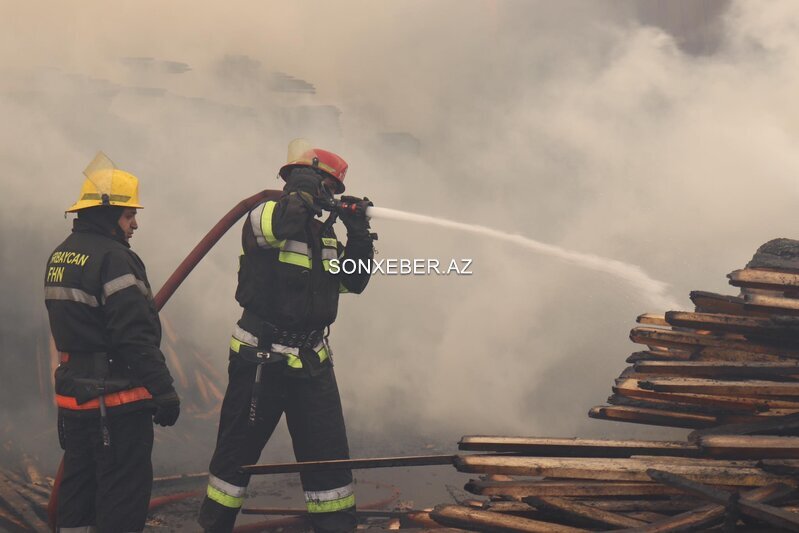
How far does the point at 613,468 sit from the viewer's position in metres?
2.85

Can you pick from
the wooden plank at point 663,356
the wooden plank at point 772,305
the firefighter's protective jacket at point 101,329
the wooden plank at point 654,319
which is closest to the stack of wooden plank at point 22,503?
the firefighter's protective jacket at point 101,329

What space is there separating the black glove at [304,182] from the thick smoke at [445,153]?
9.59 ft

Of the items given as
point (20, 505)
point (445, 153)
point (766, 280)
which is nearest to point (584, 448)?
point (766, 280)

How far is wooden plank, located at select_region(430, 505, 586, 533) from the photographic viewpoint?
9.02 ft

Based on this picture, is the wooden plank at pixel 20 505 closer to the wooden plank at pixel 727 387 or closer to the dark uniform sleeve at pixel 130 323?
the dark uniform sleeve at pixel 130 323

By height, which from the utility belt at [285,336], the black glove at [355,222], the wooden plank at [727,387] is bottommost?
the wooden plank at [727,387]

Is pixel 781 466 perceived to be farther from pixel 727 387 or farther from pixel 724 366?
pixel 724 366

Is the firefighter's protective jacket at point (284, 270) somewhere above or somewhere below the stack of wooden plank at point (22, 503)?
above

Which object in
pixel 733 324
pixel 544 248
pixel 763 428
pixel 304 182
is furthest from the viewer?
pixel 544 248

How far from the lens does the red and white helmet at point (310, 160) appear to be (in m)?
4.46

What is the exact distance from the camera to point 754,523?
2.58 metres

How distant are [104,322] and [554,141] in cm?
710

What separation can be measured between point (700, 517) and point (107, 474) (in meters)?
2.44

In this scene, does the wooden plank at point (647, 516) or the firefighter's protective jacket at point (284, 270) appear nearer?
the wooden plank at point (647, 516)
